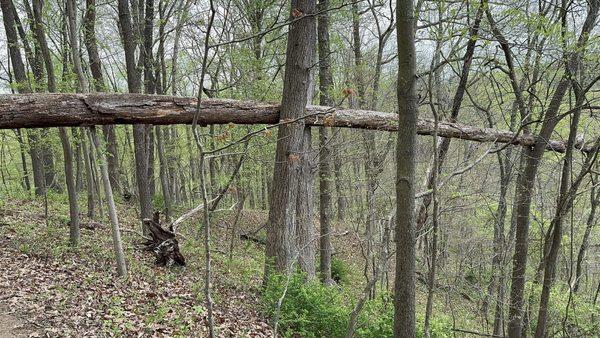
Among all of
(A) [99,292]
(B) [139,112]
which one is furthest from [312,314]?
(B) [139,112]

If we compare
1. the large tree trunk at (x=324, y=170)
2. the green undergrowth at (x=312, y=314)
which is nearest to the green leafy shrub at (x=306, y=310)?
the green undergrowth at (x=312, y=314)

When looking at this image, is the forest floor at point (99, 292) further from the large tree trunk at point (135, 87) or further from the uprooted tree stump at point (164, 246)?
the large tree trunk at point (135, 87)

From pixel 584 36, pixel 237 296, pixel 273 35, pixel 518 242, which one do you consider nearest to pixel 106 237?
pixel 237 296

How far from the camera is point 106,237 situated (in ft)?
26.1

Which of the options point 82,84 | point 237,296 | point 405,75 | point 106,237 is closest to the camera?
point 405,75

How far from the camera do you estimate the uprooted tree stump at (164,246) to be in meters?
6.99

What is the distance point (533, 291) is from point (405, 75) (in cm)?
749

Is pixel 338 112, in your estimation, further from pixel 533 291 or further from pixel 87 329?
pixel 533 291

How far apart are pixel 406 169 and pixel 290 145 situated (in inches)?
128

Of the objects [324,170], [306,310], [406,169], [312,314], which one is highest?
[406,169]

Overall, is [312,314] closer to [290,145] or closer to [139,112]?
[290,145]

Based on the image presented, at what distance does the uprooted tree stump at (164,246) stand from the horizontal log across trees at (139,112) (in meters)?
2.44

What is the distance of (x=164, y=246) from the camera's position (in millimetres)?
7008

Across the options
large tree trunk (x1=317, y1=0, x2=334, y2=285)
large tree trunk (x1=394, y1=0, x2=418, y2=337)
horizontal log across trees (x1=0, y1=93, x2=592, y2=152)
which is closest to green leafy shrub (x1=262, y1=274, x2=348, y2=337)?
horizontal log across trees (x1=0, y1=93, x2=592, y2=152)
